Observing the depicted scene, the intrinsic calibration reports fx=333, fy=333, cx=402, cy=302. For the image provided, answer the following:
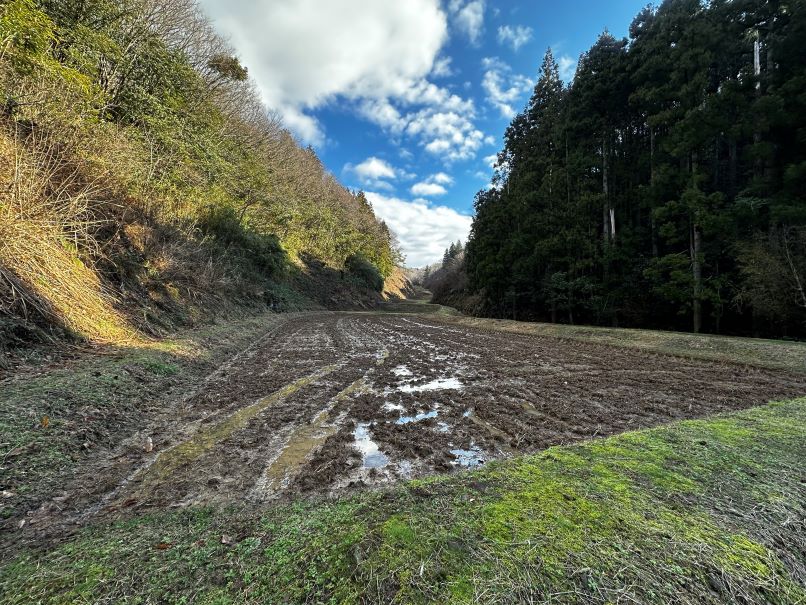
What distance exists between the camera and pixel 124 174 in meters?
8.93

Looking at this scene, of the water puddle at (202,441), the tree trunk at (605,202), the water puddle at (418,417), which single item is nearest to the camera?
the water puddle at (202,441)

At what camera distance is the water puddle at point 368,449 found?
119 inches

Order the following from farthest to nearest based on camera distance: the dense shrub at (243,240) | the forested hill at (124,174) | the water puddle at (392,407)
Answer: the dense shrub at (243,240) → the forested hill at (124,174) → the water puddle at (392,407)

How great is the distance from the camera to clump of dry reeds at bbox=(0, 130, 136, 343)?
4641mm

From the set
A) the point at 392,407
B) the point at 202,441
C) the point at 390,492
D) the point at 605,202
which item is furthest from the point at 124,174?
the point at 605,202

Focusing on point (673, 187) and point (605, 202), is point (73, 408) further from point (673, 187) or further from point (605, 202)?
point (605, 202)

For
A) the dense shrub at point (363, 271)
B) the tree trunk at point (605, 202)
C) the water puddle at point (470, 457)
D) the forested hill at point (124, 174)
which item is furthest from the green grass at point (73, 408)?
the dense shrub at point (363, 271)

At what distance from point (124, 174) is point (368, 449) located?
33.8 feet

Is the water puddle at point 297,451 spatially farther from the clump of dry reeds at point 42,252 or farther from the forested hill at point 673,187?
the forested hill at point 673,187

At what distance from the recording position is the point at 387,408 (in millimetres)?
4617

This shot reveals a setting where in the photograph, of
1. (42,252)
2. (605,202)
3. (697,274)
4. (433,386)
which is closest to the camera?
(42,252)

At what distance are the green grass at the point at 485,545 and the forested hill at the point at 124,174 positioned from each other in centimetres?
459

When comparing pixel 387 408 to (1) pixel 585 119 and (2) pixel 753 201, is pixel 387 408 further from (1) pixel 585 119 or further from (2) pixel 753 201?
(1) pixel 585 119

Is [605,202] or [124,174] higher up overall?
[605,202]
